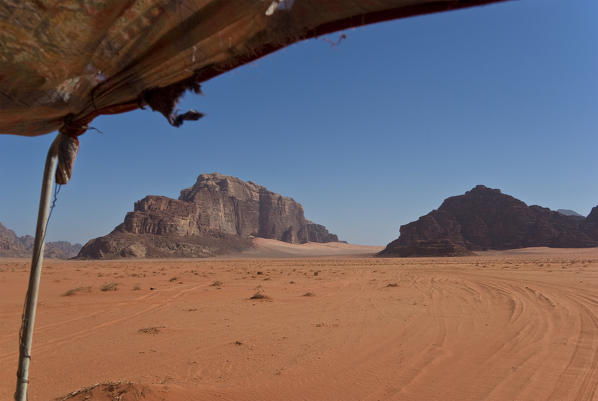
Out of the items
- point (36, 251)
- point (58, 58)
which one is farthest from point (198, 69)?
point (36, 251)

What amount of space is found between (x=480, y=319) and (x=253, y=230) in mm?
141844

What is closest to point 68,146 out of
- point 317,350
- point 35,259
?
point 35,259

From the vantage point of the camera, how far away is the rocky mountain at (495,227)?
85.6 m

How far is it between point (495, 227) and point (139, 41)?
4345 inches

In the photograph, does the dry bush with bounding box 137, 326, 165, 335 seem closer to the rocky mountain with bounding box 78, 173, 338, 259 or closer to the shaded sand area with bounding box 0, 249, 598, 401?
the shaded sand area with bounding box 0, 249, 598, 401

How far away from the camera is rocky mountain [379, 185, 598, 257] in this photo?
281 feet

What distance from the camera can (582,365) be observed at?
4516 mm

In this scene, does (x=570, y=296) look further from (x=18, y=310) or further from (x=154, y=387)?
(x=18, y=310)

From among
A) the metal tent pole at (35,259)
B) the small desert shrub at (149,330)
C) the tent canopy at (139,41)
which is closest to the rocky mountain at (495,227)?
the small desert shrub at (149,330)

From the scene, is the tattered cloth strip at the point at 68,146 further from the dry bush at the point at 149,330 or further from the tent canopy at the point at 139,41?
the dry bush at the point at 149,330

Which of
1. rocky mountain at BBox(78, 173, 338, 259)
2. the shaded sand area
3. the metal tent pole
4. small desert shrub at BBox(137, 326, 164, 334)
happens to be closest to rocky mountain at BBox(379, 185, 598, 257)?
rocky mountain at BBox(78, 173, 338, 259)

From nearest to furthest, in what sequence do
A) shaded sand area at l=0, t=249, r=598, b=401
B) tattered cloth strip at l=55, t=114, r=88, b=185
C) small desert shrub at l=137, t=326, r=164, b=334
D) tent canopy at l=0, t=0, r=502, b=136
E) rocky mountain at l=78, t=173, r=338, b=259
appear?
1. tent canopy at l=0, t=0, r=502, b=136
2. tattered cloth strip at l=55, t=114, r=88, b=185
3. shaded sand area at l=0, t=249, r=598, b=401
4. small desert shrub at l=137, t=326, r=164, b=334
5. rocky mountain at l=78, t=173, r=338, b=259

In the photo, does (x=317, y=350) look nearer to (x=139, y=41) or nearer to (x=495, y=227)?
(x=139, y=41)

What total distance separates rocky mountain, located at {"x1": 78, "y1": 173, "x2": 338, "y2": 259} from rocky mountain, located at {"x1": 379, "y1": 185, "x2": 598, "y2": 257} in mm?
55116
